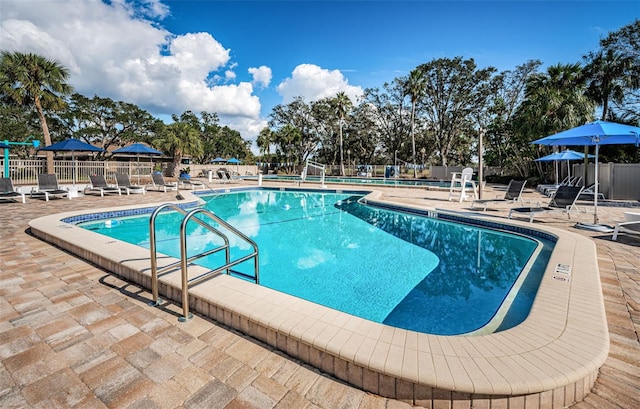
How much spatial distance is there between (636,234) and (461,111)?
29526 mm

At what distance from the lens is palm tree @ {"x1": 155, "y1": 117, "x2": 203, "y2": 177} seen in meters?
20.8

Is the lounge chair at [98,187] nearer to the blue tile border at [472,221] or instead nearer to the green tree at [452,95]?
the blue tile border at [472,221]

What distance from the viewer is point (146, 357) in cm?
197

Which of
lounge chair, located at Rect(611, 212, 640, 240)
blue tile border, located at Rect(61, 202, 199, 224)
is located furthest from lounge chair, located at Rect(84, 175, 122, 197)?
lounge chair, located at Rect(611, 212, 640, 240)

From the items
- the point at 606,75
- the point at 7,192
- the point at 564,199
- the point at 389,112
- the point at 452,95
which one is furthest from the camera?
the point at 389,112

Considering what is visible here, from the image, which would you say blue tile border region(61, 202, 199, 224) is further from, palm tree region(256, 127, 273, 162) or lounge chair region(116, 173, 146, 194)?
palm tree region(256, 127, 273, 162)

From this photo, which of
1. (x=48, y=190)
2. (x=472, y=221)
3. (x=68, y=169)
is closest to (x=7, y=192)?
(x=48, y=190)

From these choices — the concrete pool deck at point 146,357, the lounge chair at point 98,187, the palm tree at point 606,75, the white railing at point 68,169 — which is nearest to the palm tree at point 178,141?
the white railing at point 68,169

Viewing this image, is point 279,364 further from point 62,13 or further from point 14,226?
point 62,13

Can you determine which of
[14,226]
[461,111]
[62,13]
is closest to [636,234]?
[14,226]

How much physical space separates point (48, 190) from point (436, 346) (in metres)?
12.9

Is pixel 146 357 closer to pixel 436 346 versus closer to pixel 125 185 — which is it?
pixel 436 346

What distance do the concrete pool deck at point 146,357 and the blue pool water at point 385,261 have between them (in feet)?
3.87

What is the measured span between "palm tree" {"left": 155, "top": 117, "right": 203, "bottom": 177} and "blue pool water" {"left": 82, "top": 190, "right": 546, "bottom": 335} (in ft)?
44.1
